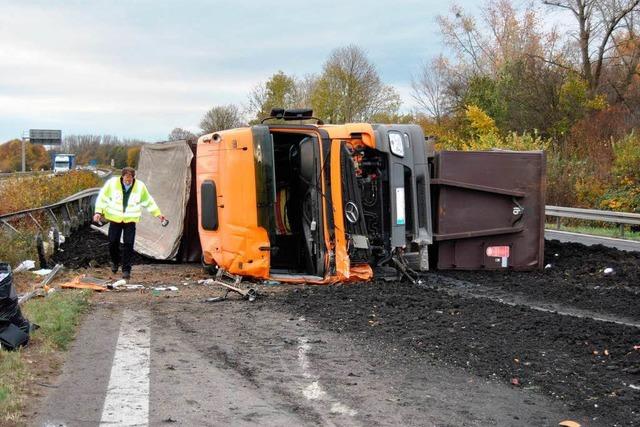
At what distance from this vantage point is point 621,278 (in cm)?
978

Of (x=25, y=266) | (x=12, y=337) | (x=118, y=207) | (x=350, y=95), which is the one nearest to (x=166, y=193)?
(x=118, y=207)

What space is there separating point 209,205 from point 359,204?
6.25ft

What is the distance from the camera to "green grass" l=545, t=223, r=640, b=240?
705 inches

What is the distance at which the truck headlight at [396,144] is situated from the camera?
372 inches

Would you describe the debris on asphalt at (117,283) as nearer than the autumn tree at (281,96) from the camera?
Yes

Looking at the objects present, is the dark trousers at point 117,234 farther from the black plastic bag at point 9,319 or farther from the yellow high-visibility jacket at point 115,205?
the black plastic bag at point 9,319

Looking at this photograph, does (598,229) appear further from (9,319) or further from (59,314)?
(9,319)

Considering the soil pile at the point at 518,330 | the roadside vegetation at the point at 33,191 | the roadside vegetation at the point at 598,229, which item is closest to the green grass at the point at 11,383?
the soil pile at the point at 518,330

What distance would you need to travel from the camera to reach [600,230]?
19734mm

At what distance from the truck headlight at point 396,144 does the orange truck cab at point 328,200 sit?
0.04 ft

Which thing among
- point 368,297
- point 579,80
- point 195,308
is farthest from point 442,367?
point 579,80

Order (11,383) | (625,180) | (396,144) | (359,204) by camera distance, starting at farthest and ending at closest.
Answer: (625,180), (396,144), (359,204), (11,383)

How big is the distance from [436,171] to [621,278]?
9.09ft

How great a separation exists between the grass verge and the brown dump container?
Result: 4837 mm
